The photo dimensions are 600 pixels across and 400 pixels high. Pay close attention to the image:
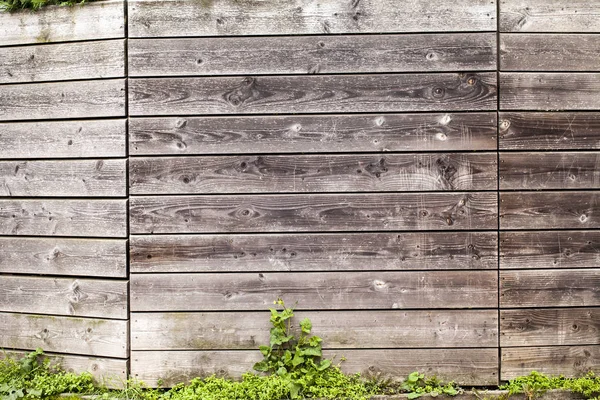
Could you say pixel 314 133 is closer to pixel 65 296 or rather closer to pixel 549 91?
pixel 549 91

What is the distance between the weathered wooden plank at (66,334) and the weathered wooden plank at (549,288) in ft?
8.26

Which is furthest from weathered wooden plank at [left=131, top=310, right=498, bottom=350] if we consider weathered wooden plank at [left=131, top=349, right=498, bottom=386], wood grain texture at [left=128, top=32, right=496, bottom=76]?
wood grain texture at [left=128, top=32, right=496, bottom=76]

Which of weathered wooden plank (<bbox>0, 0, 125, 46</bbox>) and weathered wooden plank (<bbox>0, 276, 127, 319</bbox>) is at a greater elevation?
weathered wooden plank (<bbox>0, 0, 125, 46</bbox>)

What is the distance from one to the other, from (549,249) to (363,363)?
Result: 1431mm

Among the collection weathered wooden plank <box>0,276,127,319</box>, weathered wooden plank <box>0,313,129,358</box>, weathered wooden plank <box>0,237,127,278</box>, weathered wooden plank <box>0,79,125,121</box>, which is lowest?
weathered wooden plank <box>0,313,129,358</box>

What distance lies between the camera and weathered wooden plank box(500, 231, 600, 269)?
2848 mm

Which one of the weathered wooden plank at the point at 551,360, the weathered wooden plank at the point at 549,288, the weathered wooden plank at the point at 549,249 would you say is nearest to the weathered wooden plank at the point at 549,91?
Answer: the weathered wooden plank at the point at 549,249

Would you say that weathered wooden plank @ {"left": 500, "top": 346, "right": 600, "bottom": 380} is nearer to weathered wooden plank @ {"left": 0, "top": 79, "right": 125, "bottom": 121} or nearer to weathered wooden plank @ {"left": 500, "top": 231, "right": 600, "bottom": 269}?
weathered wooden plank @ {"left": 500, "top": 231, "right": 600, "bottom": 269}

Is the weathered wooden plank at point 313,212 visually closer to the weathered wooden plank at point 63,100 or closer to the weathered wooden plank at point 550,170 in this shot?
the weathered wooden plank at point 550,170

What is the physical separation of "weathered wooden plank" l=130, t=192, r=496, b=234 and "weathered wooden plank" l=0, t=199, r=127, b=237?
0.12 meters

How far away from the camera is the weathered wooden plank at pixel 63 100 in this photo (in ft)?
9.40

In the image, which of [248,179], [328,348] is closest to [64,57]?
[248,179]

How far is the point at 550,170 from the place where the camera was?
285 centimetres

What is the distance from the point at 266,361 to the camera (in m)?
2.83
